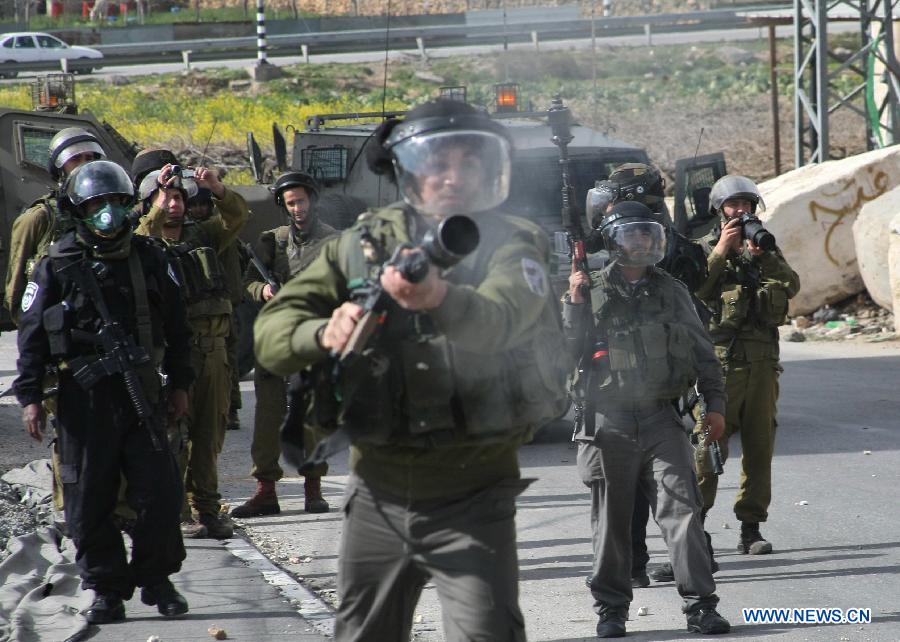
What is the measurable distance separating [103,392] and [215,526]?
1803 millimetres

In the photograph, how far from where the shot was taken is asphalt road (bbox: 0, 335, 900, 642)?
18.4ft

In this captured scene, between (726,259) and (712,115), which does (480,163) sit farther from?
(712,115)

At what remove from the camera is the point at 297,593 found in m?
5.92

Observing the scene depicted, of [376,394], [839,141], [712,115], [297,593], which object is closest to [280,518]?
[297,593]

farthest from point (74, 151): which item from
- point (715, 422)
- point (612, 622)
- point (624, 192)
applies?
point (612, 622)

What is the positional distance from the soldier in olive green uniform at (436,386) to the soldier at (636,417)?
74.3 inches

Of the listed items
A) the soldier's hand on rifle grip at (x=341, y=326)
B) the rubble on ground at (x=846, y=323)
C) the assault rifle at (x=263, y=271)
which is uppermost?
the soldier's hand on rifle grip at (x=341, y=326)

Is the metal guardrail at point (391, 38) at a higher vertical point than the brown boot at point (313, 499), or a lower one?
higher

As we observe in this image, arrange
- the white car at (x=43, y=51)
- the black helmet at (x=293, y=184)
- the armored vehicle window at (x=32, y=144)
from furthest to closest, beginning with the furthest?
the white car at (x=43, y=51) → the armored vehicle window at (x=32, y=144) → the black helmet at (x=293, y=184)

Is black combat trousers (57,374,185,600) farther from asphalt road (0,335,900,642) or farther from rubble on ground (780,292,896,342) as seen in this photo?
rubble on ground (780,292,896,342)

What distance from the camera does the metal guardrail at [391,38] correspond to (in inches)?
1248

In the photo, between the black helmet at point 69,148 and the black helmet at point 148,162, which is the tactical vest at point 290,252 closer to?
the black helmet at point 148,162

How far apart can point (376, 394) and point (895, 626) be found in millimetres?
2978

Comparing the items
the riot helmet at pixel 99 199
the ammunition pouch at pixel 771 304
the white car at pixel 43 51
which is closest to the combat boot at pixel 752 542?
the ammunition pouch at pixel 771 304
